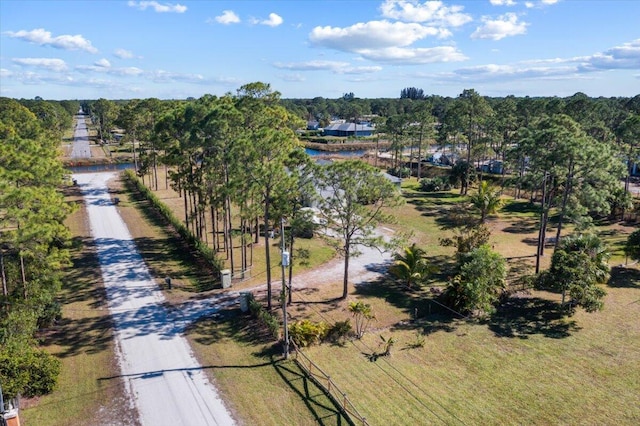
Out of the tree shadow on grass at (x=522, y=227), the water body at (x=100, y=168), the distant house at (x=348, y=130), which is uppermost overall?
the distant house at (x=348, y=130)

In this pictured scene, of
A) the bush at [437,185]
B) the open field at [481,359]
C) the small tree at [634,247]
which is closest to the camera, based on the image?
the open field at [481,359]

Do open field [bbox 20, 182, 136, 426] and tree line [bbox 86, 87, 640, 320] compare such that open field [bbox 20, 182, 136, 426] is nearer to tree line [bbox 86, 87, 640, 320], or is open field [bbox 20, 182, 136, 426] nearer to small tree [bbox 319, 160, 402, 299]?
tree line [bbox 86, 87, 640, 320]

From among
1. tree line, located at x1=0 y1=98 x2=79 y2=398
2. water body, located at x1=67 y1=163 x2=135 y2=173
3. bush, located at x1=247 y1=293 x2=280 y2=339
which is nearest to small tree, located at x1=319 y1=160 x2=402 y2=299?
bush, located at x1=247 y1=293 x2=280 y2=339

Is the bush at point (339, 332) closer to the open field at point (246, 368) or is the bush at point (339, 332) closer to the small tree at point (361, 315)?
the small tree at point (361, 315)

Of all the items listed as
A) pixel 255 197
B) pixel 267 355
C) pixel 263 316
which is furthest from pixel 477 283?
pixel 255 197

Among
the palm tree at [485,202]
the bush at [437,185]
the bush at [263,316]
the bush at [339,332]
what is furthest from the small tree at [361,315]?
the bush at [437,185]

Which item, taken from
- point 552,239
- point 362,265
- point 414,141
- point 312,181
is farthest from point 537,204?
point 312,181

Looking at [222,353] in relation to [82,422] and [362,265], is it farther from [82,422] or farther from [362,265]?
[362,265]
